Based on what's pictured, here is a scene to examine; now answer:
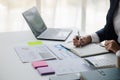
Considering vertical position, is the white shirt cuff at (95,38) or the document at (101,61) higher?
the document at (101,61)

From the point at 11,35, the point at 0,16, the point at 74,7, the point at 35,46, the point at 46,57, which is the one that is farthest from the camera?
the point at 74,7

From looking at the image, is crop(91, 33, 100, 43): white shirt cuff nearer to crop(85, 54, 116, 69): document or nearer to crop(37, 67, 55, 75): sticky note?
crop(85, 54, 116, 69): document

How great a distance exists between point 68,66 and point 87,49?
306 millimetres

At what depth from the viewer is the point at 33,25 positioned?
1.82m

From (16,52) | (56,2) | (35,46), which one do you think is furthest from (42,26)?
(56,2)

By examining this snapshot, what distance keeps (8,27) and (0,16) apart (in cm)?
15

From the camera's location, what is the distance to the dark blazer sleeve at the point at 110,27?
1.70 m

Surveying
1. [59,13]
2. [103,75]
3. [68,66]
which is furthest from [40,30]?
[103,75]

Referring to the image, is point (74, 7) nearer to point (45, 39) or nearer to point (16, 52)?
point (45, 39)

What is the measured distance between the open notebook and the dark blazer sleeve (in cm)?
19

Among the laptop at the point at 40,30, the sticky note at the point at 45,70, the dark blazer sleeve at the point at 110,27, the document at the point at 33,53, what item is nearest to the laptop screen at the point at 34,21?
the laptop at the point at 40,30

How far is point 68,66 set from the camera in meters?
1.27

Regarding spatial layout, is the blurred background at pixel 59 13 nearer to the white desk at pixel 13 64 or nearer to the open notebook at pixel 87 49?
the white desk at pixel 13 64

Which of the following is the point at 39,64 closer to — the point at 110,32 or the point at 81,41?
the point at 81,41
